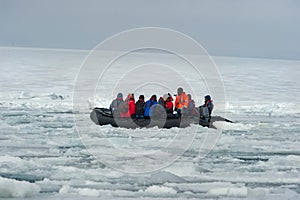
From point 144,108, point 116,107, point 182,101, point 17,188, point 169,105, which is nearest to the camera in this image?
point 17,188

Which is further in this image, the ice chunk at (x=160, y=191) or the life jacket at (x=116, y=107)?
the life jacket at (x=116, y=107)

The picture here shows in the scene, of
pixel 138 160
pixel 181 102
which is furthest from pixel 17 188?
pixel 181 102

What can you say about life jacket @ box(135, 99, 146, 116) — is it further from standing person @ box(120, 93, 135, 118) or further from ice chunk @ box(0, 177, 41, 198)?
ice chunk @ box(0, 177, 41, 198)

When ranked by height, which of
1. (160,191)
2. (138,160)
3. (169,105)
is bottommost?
(160,191)

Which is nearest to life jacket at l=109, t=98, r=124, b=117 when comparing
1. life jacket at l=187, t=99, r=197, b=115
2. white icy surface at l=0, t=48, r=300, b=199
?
white icy surface at l=0, t=48, r=300, b=199

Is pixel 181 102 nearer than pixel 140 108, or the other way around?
pixel 140 108

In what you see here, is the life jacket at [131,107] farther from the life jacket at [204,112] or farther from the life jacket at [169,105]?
the life jacket at [204,112]

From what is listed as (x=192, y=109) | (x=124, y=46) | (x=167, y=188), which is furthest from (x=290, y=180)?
(x=192, y=109)

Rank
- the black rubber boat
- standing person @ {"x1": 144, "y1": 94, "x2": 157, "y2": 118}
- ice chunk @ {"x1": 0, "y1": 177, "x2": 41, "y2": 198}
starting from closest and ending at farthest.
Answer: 1. ice chunk @ {"x1": 0, "y1": 177, "x2": 41, "y2": 198}
2. the black rubber boat
3. standing person @ {"x1": 144, "y1": 94, "x2": 157, "y2": 118}

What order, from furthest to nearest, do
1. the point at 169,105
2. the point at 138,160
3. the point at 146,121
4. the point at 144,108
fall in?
the point at 169,105 < the point at 144,108 < the point at 146,121 < the point at 138,160

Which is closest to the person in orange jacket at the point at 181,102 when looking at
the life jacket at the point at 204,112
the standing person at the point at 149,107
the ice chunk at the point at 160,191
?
the life jacket at the point at 204,112

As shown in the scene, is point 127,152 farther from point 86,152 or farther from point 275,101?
point 275,101

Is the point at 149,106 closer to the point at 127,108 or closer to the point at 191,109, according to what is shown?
the point at 127,108

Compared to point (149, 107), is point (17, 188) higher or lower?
lower
